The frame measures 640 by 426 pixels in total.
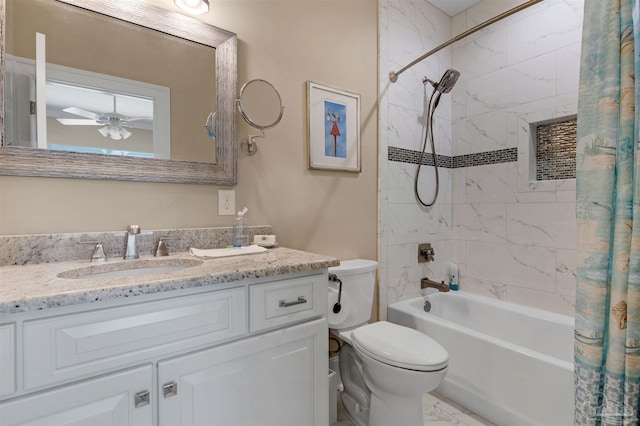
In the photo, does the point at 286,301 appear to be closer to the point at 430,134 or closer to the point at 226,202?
the point at 226,202

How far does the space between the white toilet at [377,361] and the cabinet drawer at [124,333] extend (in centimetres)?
72

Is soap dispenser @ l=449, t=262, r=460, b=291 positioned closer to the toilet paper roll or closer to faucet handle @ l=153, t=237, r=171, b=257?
the toilet paper roll

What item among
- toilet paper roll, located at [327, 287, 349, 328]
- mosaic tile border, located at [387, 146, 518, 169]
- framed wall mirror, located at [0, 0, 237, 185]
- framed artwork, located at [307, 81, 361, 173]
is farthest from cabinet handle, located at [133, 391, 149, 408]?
mosaic tile border, located at [387, 146, 518, 169]

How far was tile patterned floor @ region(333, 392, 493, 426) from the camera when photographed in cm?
162

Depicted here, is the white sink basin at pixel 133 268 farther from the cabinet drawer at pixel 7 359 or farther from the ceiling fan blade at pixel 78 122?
the ceiling fan blade at pixel 78 122

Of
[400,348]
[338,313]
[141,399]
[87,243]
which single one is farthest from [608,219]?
[87,243]

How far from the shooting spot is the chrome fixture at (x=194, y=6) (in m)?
1.38

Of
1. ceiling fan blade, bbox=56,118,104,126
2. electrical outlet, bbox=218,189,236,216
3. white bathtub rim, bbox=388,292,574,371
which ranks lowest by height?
white bathtub rim, bbox=388,292,574,371

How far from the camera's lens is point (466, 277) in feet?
8.19

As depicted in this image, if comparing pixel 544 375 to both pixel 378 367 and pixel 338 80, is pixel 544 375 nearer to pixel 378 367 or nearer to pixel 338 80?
pixel 378 367

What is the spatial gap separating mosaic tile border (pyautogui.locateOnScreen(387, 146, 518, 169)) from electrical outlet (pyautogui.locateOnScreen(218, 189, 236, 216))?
1172 millimetres

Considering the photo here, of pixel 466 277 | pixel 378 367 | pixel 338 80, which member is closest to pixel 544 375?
pixel 378 367

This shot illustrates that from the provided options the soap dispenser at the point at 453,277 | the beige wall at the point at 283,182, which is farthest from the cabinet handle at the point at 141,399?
the soap dispenser at the point at 453,277

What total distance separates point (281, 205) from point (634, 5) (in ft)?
4.77
